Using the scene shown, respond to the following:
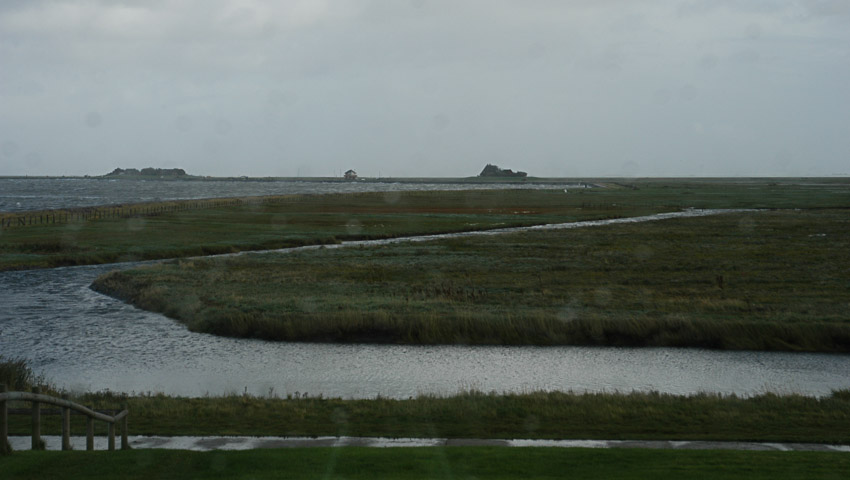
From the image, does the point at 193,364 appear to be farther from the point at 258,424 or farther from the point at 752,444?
the point at 752,444

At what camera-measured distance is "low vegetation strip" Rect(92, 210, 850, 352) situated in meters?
32.8

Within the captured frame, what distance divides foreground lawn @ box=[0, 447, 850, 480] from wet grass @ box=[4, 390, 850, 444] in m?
2.32

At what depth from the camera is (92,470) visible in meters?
12.0

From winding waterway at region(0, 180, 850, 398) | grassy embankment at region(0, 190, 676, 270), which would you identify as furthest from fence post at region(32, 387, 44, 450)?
grassy embankment at region(0, 190, 676, 270)

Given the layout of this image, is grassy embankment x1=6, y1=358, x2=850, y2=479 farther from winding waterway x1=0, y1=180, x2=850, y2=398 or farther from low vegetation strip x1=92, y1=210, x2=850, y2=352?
low vegetation strip x1=92, y1=210, x2=850, y2=352

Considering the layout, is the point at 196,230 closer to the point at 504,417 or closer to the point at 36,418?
the point at 504,417

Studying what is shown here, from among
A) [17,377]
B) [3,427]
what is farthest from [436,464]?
[17,377]

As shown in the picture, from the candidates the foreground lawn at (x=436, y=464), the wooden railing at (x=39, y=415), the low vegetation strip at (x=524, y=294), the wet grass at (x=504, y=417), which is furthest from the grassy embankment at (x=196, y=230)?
the foreground lawn at (x=436, y=464)

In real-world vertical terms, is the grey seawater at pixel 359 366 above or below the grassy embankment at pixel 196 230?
below

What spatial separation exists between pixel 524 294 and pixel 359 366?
586 inches

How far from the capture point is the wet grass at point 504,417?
56.1 feet

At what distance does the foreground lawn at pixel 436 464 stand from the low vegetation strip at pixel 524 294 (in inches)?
709

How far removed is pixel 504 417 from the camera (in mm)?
18797

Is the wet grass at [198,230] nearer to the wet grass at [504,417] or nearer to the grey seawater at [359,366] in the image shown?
the grey seawater at [359,366]
